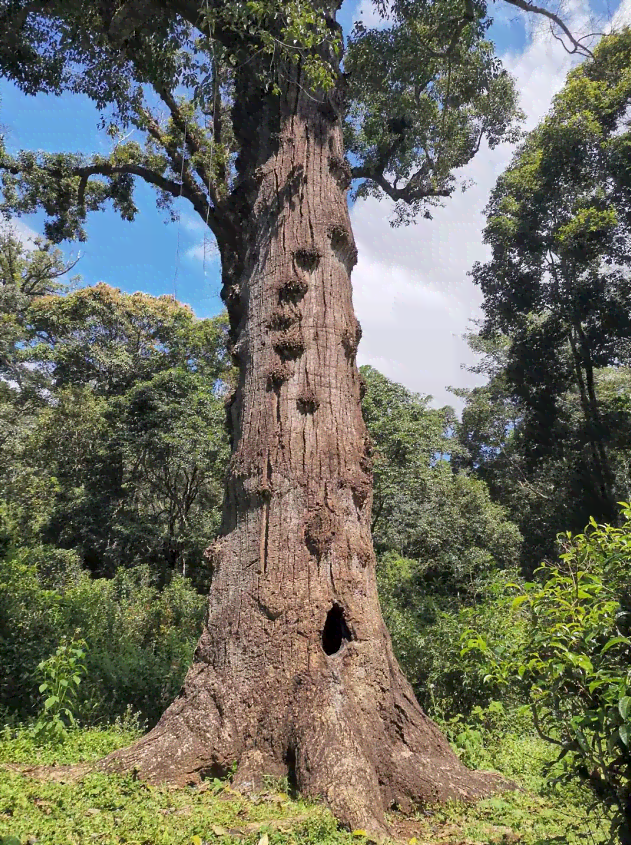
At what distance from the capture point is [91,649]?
18.3 ft

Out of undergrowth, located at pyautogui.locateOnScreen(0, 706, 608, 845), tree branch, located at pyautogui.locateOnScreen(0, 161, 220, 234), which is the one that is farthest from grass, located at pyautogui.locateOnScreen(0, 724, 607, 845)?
tree branch, located at pyautogui.locateOnScreen(0, 161, 220, 234)

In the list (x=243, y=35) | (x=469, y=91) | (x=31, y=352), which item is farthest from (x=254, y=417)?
(x=31, y=352)

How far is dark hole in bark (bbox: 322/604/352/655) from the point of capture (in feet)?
10.2

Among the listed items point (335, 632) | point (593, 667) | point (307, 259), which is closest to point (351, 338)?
point (307, 259)

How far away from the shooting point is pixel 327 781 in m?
A: 2.58

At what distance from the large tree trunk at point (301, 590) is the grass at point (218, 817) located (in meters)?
0.11

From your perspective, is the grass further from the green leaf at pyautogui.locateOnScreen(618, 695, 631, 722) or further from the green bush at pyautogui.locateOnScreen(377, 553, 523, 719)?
the green bush at pyautogui.locateOnScreen(377, 553, 523, 719)

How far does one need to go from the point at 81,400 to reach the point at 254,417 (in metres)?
13.4

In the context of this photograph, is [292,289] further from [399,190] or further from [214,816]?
[399,190]

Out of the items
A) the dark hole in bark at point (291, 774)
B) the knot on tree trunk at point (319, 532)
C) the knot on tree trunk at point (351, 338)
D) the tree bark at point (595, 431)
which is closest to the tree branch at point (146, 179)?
the knot on tree trunk at point (351, 338)

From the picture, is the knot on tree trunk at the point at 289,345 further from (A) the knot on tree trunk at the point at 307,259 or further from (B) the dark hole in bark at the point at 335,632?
(B) the dark hole in bark at the point at 335,632

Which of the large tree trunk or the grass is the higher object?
the large tree trunk

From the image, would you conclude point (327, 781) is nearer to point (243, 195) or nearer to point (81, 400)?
point (243, 195)

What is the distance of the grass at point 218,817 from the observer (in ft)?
7.15
